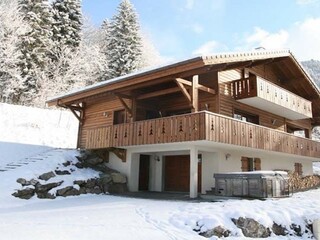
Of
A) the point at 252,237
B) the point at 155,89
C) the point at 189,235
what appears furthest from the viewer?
the point at 155,89

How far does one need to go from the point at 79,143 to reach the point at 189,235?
47.3ft

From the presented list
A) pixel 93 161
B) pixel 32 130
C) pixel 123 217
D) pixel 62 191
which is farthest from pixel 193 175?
pixel 32 130

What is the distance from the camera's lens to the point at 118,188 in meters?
15.8

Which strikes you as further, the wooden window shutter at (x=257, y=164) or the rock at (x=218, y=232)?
the wooden window shutter at (x=257, y=164)

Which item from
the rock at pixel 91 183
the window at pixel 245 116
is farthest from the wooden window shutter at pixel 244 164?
the rock at pixel 91 183

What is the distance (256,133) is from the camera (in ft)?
49.9

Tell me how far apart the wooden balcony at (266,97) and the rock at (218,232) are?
9.19 metres

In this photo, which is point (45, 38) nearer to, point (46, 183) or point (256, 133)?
point (46, 183)

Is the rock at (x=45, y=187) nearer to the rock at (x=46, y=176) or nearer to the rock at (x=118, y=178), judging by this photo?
the rock at (x=46, y=176)

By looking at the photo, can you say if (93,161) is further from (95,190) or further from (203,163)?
(203,163)

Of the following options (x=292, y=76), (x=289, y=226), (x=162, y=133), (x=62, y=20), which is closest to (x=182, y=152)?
(x=162, y=133)

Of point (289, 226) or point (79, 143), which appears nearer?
point (289, 226)

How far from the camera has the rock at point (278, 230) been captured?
8242mm

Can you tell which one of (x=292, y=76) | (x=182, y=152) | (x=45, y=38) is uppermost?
(x=45, y=38)
